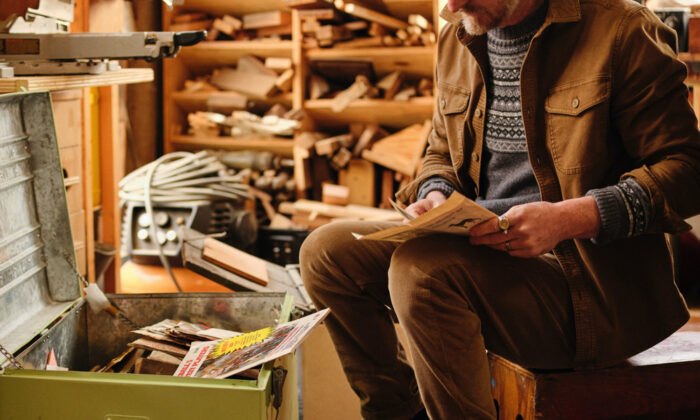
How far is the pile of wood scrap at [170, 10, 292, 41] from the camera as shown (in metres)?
3.68

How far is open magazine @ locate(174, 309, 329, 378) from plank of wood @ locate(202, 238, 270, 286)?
0.74 metres

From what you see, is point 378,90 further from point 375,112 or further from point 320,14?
point 320,14

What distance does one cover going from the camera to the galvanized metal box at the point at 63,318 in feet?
3.79

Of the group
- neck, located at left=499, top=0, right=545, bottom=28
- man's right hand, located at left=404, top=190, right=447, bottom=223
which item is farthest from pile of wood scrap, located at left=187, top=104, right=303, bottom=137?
neck, located at left=499, top=0, right=545, bottom=28

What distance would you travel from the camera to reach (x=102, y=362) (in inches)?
66.2

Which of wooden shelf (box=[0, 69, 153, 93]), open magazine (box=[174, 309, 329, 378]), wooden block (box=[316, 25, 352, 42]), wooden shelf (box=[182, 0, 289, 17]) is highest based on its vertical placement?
wooden shelf (box=[182, 0, 289, 17])

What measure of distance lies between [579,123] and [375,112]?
89.6 inches

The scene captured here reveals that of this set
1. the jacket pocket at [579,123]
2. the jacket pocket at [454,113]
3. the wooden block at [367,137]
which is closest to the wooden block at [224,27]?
the wooden block at [367,137]

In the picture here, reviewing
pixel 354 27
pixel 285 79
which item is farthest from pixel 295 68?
pixel 354 27

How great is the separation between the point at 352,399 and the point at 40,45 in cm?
111

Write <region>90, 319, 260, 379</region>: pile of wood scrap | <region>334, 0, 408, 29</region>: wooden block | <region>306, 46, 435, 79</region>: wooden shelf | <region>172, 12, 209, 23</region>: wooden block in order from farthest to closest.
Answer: <region>172, 12, 209, 23</region>: wooden block, <region>306, 46, 435, 79</region>: wooden shelf, <region>334, 0, 408, 29</region>: wooden block, <region>90, 319, 260, 379</region>: pile of wood scrap

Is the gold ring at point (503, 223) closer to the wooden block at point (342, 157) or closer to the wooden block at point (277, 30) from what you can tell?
the wooden block at point (342, 157)

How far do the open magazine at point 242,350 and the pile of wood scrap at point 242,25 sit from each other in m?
2.51

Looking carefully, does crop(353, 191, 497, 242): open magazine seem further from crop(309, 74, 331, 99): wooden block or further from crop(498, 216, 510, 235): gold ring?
crop(309, 74, 331, 99): wooden block
